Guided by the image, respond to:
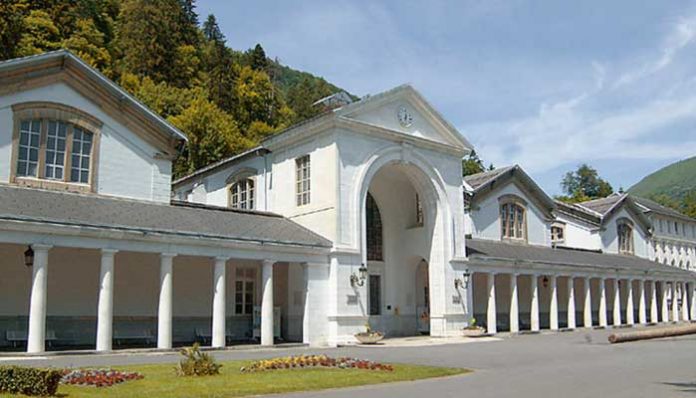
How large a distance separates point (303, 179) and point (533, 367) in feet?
47.0

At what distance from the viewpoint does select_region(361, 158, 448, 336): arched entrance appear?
1162 inches

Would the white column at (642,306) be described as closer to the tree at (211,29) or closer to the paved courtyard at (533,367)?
the paved courtyard at (533,367)

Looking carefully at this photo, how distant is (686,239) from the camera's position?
59.3 metres

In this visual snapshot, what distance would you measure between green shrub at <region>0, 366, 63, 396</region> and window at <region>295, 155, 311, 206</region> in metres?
17.7

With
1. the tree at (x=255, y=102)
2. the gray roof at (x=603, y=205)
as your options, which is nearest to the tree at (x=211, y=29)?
the tree at (x=255, y=102)

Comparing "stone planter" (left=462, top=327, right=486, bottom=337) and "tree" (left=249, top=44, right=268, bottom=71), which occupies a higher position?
"tree" (left=249, top=44, right=268, bottom=71)

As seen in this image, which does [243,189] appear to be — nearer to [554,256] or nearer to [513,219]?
[513,219]

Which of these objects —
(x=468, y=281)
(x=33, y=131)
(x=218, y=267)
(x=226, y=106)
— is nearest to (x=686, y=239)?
(x=468, y=281)

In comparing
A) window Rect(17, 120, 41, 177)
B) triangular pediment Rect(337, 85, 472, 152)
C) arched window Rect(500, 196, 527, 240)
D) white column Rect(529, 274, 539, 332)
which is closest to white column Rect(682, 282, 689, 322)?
arched window Rect(500, 196, 527, 240)

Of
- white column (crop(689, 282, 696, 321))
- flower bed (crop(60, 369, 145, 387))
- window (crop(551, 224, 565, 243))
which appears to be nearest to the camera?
flower bed (crop(60, 369, 145, 387))

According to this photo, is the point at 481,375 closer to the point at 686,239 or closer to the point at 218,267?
the point at 218,267

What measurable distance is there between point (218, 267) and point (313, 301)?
419cm

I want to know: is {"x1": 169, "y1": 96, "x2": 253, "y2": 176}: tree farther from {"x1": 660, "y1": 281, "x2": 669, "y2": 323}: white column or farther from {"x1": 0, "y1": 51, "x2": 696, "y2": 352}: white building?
{"x1": 660, "y1": 281, "x2": 669, "y2": 323}: white column

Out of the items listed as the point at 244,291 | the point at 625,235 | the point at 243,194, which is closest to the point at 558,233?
the point at 625,235
